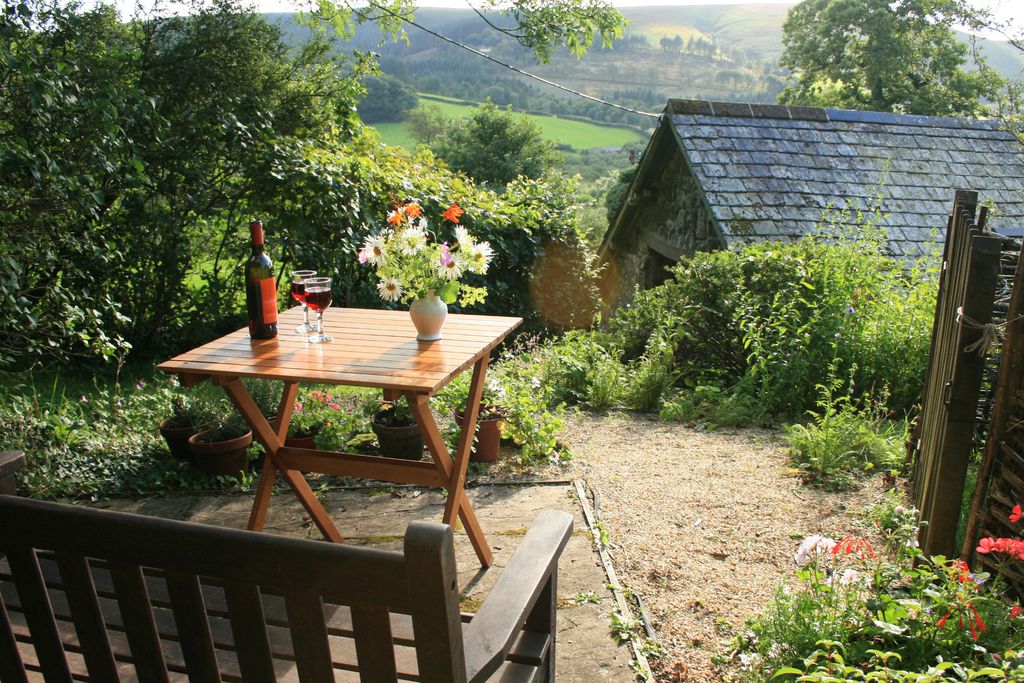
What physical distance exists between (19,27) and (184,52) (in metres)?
3.00

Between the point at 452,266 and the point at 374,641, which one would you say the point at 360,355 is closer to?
the point at 452,266

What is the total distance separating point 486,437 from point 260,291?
1681 mm

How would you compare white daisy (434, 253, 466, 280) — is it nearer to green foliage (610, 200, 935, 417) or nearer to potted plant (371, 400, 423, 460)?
potted plant (371, 400, 423, 460)

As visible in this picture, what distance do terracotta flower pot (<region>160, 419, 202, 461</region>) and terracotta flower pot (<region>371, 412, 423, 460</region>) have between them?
37.7 inches

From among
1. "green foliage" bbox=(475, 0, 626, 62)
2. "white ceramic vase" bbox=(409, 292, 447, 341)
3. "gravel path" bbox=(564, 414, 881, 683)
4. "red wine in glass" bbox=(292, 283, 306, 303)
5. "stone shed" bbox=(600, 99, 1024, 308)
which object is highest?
"green foliage" bbox=(475, 0, 626, 62)

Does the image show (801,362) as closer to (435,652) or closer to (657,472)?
(657,472)

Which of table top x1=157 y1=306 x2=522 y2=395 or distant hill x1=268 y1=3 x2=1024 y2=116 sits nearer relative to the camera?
table top x1=157 y1=306 x2=522 y2=395

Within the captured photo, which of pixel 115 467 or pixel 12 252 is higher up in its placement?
pixel 12 252

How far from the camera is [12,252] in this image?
4.31 meters

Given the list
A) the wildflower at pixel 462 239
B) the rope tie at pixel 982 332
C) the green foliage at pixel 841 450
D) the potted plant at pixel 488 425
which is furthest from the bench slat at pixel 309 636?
the green foliage at pixel 841 450

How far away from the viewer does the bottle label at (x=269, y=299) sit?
9.69ft

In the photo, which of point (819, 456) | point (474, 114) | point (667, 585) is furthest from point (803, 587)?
point (474, 114)

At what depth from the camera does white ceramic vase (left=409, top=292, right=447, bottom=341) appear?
304cm

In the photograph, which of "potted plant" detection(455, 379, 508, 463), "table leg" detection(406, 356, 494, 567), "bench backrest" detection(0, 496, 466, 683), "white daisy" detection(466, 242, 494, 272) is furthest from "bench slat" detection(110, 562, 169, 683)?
"potted plant" detection(455, 379, 508, 463)
